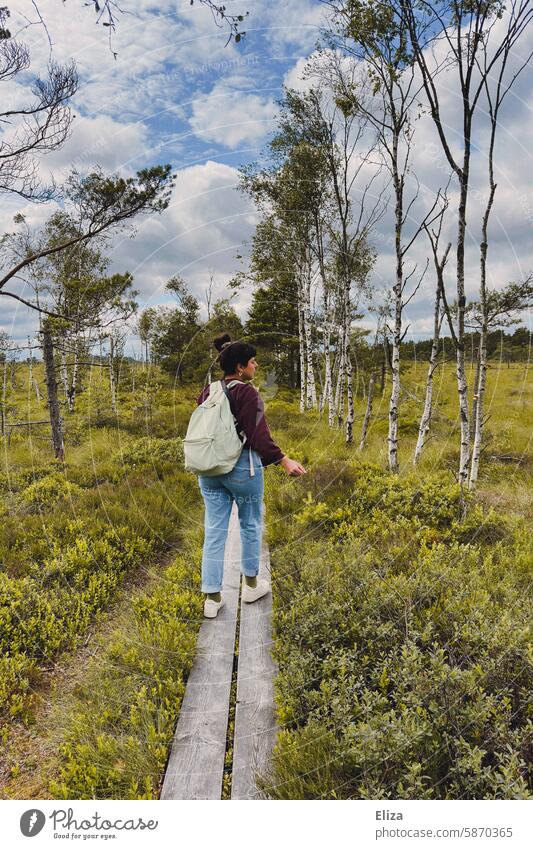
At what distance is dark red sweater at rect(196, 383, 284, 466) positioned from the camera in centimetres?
395

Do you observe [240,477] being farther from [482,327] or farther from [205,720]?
[482,327]

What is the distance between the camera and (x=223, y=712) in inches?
113

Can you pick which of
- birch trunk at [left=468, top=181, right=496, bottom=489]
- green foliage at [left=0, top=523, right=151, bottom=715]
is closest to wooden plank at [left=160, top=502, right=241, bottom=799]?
green foliage at [left=0, top=523, right=151, bottom=715]

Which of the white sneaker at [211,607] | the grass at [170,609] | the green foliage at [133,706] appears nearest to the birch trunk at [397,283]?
the grass at [170,609]

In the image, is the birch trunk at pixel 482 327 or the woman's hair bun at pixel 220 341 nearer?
the woman's hair bun at pixel 220 341

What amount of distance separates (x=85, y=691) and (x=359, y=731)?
7.34 feet

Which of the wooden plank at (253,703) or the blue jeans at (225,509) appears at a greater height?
the blue jeans at (225,509)

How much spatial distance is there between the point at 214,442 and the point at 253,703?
214cm

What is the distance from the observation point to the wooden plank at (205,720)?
2.39 meters

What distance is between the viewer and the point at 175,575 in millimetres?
4816

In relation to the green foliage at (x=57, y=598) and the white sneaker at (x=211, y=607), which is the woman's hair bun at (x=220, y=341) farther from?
the green foliage at (x=57, y=598)

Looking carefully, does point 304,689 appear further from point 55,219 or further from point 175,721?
point 55,219

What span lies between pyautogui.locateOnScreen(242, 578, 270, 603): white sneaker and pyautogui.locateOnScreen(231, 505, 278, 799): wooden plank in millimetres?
105
